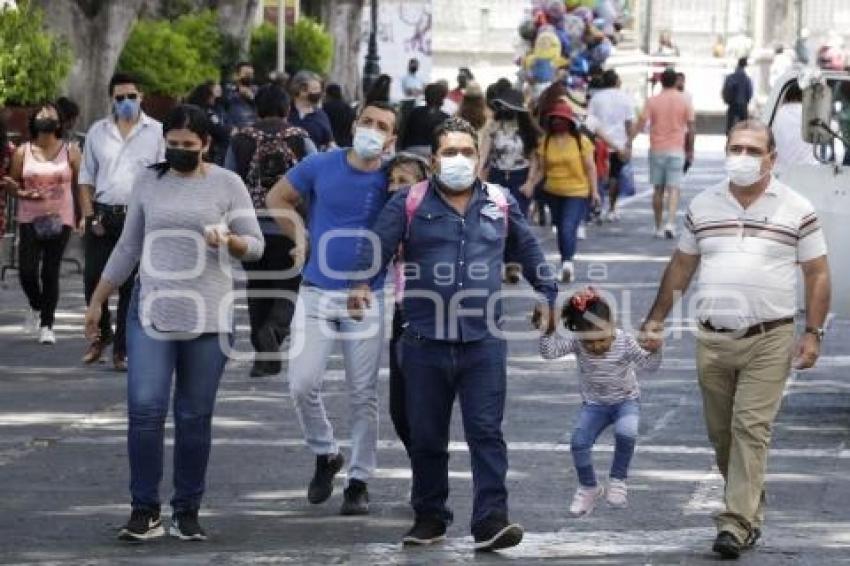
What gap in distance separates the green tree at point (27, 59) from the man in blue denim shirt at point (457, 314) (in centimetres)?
1369

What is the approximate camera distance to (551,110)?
79.5 feet

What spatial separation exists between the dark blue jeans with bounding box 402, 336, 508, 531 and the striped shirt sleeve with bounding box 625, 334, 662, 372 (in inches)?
35.6

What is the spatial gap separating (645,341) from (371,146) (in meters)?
1.57

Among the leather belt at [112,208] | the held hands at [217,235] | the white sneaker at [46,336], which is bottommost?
the white sneaker at [46,336]

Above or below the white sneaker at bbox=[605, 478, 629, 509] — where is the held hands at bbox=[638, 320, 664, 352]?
above

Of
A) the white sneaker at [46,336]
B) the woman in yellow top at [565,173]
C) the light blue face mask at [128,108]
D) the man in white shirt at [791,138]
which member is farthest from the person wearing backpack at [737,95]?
the light blue face mask at [128,108]

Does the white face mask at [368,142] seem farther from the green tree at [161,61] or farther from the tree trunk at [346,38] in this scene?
the tree trunk at [346,38]

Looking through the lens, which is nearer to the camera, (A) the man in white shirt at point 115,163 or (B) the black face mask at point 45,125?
(A) the man in white shirt at point 115,163

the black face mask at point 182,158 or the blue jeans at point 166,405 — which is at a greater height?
the black face mask at point 182,158

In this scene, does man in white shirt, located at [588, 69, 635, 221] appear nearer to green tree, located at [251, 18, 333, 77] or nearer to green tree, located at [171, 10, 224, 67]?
green tree, located at [171, 10, 224, 67]

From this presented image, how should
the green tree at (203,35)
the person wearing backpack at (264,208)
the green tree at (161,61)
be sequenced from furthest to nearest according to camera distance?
the green tree at (203,35)
the green tree at (161,61)
the person wearing backpack at (264,208)

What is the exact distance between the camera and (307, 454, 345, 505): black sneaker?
12.1m

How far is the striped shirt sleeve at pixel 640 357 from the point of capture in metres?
11.7

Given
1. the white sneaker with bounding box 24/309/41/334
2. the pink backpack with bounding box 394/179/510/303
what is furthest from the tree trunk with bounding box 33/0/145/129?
the pink backpack with bounding box 394/179/510/303
